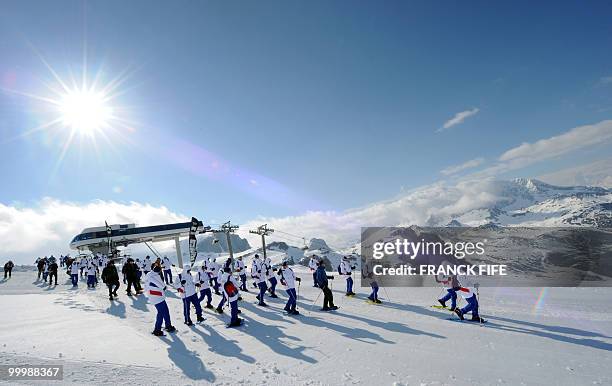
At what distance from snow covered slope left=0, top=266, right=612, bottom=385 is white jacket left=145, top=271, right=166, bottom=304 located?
1.05 metres

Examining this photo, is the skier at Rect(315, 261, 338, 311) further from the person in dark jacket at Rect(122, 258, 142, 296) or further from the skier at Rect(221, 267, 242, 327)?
the person in dark jacket at Rect(122, 258, 142, 296)

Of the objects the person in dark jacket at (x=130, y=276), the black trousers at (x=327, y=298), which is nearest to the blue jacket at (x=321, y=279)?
the black trousers at (x=327, y=298)

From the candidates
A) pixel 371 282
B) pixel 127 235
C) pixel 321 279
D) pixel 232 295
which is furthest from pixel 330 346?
pixel 127 235

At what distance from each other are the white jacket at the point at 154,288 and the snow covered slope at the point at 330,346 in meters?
1.05

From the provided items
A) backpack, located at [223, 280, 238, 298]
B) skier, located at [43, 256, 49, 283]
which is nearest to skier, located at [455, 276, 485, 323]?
A: backpack, located at [223, 280, 238, 298]

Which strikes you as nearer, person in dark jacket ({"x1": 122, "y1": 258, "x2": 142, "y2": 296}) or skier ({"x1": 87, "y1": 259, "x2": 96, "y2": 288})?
person in dark jacket ({"x1": 122, "y1": 258, "x2": 142, "y2": 296})

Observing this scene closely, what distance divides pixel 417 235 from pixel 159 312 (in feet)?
619

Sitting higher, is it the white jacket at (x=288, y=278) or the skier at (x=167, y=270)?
the white jacket at (x=288, y=278)

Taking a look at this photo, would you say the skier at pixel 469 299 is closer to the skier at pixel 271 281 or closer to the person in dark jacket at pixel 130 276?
the skier at pixel 271 281

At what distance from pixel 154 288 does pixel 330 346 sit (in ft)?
19.3

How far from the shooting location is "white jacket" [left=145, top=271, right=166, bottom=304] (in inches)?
415

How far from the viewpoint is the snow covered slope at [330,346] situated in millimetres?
6695

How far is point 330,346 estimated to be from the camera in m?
9.02

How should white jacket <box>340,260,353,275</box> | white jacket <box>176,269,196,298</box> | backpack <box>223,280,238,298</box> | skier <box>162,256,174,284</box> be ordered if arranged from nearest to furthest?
backpack <box>223,280,238,298</box>, white jacket <box>176,269,196,298</box>, white jacket <box>340,260,353,275</box>, skier <box>162,256,174,284</box>
